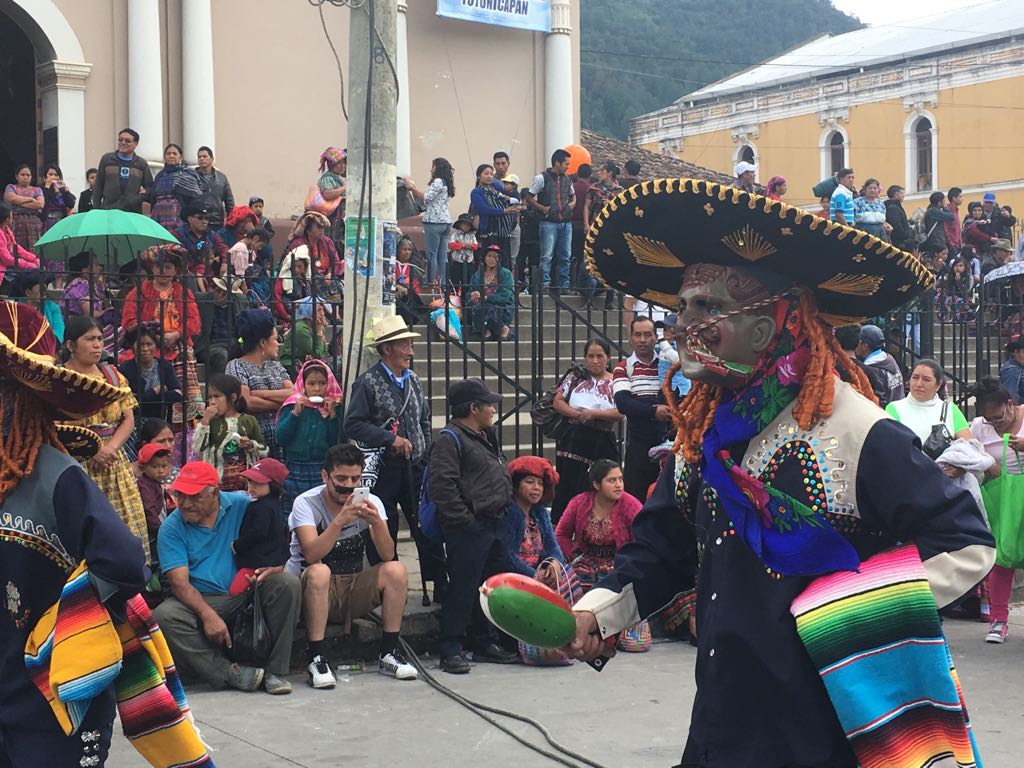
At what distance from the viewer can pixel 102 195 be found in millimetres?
13625

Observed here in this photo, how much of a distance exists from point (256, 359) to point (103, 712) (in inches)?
204

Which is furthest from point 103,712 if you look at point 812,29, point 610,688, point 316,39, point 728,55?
point 812,29

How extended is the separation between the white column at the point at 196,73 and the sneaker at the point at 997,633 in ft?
36.3

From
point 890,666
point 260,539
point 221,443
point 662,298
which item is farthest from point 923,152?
point 890,666

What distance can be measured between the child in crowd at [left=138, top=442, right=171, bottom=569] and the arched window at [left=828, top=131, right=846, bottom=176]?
3871cm

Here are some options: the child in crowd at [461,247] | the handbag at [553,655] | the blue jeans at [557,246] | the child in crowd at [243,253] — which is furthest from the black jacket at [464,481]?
the blue jeans at [557,246]

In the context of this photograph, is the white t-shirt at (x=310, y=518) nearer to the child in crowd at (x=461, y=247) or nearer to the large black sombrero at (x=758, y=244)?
the large black sombrero at (x=758, y=244)

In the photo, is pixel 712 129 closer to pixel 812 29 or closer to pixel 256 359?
pixel 812 29

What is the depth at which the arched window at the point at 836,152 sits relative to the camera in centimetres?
4431

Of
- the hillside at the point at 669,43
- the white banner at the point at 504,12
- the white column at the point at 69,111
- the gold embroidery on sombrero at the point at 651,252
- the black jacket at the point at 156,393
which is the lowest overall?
the black jacket at the point at 156,393

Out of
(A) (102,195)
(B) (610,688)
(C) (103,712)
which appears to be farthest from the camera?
(A) (102,195)

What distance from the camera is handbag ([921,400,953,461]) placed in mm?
8977

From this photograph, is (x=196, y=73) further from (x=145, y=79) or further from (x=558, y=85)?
(x=558, y=85)

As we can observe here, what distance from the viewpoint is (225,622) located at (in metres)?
7.40
